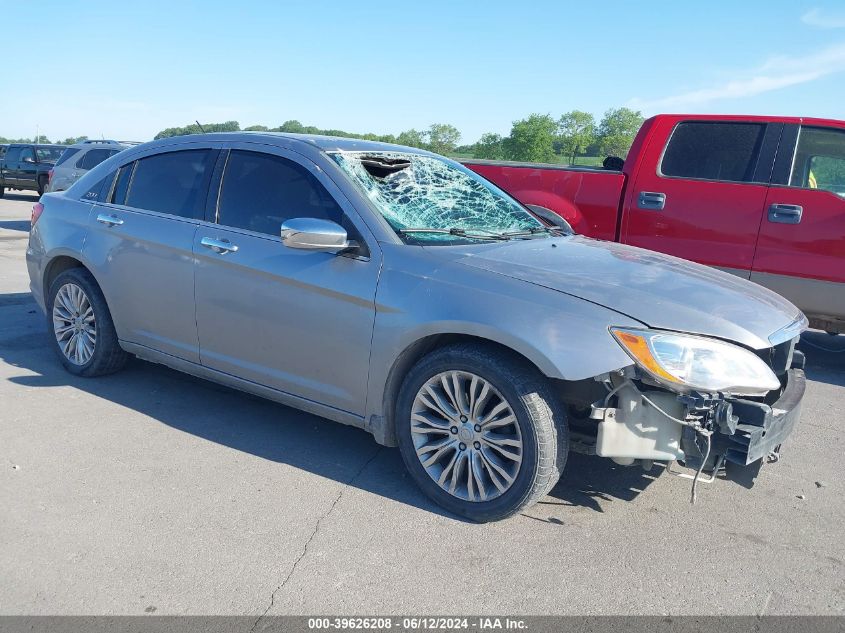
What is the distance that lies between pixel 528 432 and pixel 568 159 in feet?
27.2

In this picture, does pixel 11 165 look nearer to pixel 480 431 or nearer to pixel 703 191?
pixel 703 191

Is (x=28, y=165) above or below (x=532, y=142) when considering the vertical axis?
below

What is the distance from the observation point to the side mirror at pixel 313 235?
12.2ft

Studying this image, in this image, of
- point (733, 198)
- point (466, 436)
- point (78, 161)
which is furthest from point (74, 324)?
point (78, 161)

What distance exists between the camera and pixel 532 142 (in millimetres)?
13094

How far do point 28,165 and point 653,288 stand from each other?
81.1 ft

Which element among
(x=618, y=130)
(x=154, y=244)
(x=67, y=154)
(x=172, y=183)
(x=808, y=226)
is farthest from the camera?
(x=67, y=154)

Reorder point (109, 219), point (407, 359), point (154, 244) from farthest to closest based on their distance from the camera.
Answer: point (109, 219)
point (154, 244)
point (407, 359)

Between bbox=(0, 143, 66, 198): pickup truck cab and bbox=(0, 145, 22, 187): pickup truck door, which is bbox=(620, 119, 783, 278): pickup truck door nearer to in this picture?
bbox=(0, 143, 66, 198): pickup truck cab

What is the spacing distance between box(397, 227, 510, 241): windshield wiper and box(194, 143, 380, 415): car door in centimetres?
27

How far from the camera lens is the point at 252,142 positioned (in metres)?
4.50

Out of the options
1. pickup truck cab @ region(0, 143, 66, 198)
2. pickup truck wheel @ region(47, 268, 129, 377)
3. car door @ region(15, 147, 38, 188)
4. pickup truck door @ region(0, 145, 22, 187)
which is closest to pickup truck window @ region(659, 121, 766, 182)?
pickup truck wheel @ region(47, 268, 129, 377)

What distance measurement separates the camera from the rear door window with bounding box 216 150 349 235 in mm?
4117

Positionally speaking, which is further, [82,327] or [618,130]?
[618,130]
